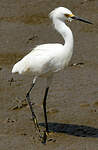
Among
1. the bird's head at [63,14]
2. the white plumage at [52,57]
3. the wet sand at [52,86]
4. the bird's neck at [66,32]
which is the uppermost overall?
the bird's head at [63,14]

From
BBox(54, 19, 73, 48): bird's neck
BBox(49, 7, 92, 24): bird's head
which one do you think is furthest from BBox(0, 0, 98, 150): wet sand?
BBox(49, 7, 92, 24): bird's head

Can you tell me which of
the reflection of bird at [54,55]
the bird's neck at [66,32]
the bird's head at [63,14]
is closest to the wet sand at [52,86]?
the reflection of bird at [54,55]

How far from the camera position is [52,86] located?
33.3 ft

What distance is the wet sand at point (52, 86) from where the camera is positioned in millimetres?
8125

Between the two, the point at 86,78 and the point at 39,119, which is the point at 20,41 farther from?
the point at 39,119

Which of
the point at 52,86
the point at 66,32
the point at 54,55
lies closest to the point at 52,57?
the point at 54,55

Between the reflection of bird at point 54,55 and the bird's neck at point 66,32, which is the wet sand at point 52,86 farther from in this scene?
the bird's neck at point 66,32

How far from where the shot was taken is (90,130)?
8273 millimetres

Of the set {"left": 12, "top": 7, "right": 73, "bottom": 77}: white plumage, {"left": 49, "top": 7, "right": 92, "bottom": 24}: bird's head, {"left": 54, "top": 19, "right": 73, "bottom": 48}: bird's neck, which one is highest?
{"left": 49, "top": 7, "right": 92, "bottom": 24}: bird's head

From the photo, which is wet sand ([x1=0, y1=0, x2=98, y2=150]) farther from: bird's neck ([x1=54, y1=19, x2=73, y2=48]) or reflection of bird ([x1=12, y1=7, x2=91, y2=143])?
bird's neck ([x1=54, y1=19, x2=73, y2=48])

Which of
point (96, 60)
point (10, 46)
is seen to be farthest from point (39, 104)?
point (10, 46)

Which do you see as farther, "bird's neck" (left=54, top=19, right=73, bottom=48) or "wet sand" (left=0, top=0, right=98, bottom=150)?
"wet sand" (left=0, top=0, right=98, bottom=150)

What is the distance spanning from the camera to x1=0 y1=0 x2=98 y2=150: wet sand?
8.12 m

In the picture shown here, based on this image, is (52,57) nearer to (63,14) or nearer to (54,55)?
(54,55)
